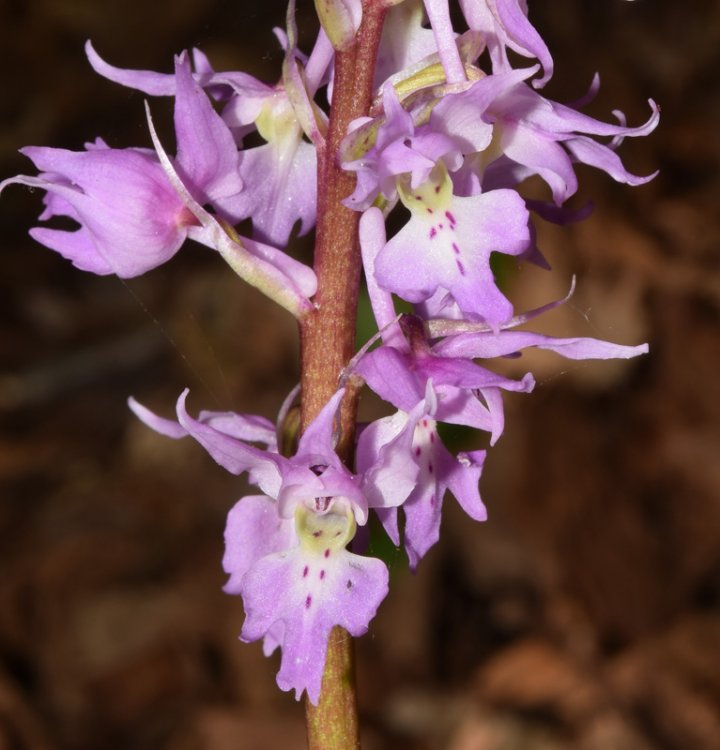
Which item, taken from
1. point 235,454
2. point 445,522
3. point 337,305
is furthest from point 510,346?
point 445,522

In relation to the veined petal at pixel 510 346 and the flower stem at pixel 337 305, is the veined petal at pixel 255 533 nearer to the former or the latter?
the flower stem at pixel 337 305

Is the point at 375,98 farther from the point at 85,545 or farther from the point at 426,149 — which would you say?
the point at 85,545

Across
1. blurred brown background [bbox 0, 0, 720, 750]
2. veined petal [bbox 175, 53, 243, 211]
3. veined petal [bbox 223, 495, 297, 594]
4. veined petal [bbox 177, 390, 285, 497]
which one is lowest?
blurred brown background [bbox 0, 0, 720, 750]

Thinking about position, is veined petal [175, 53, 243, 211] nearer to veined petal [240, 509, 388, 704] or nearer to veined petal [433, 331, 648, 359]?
veined petal [433, 331, 648, 359]

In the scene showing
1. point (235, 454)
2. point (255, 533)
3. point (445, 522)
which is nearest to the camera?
point (235, 454)

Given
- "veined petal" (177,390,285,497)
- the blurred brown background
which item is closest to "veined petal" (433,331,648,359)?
"veined petal" (177,390,285,497)

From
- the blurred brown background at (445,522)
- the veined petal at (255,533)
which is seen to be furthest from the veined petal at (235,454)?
the blurred brown background at (445,522)

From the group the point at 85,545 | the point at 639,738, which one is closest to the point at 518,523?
the point at 639,738

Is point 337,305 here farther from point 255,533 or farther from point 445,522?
point 445,522
